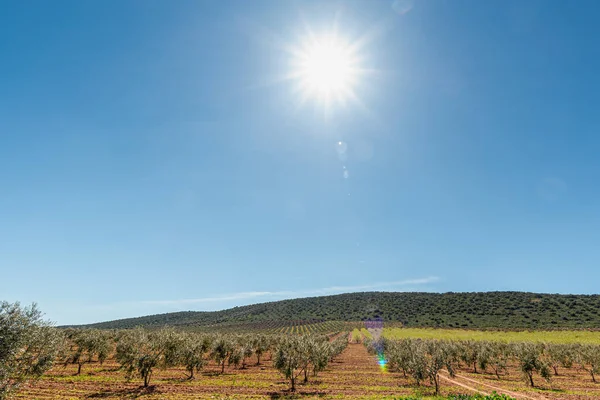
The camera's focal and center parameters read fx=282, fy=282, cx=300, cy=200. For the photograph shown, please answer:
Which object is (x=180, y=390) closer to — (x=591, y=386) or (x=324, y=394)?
(x=324, y=394)

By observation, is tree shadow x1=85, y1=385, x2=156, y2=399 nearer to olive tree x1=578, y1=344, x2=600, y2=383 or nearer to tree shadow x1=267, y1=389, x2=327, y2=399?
tree shadow x1=267, y1=389, x2=327, y2=399

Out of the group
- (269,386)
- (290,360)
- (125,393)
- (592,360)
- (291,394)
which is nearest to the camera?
(125,393)

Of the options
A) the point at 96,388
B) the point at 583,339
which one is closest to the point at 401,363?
the point at 96,388

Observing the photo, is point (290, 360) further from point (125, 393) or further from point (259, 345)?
point (259, 345)

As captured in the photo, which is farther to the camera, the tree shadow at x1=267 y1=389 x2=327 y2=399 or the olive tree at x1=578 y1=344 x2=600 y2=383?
the olive tree at x1=578 y1=344 x2=600 y2=383

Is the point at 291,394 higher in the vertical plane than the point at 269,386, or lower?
higher

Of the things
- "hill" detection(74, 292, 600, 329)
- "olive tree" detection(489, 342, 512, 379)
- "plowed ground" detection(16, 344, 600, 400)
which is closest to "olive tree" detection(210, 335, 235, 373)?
"plowed ground" detection(16, 344, 600, 400)

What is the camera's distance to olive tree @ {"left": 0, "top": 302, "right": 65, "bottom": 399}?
20.2 meters

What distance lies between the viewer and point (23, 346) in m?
21.8

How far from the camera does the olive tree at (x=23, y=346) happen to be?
20.2 metres

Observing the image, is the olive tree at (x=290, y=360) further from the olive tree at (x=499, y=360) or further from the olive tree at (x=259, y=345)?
the olive tree at (x=499, y=360)

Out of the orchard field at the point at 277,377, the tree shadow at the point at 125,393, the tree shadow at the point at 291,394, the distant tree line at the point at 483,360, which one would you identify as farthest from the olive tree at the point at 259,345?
the tree shadow at the point at 125,393

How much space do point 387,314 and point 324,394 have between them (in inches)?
6649

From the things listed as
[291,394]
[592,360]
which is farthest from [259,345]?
[592,360]
